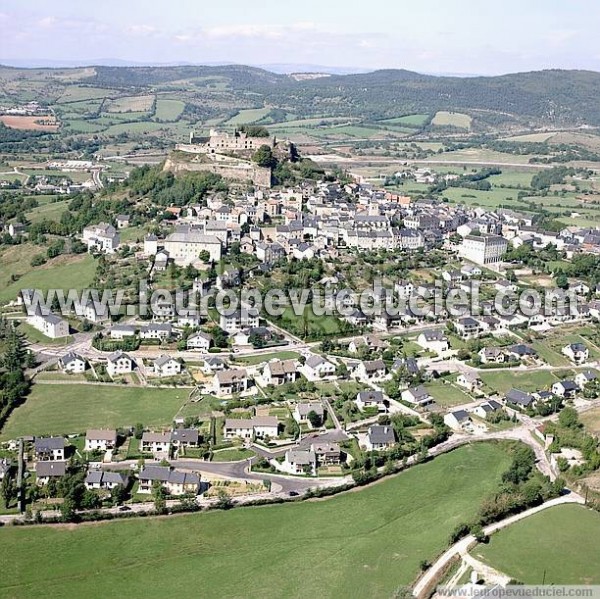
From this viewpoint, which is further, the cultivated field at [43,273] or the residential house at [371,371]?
the cultivated field at [43,273]

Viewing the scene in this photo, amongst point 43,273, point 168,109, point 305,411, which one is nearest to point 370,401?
→ point 305,411

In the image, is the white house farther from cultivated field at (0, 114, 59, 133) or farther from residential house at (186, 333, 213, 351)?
cultivated field at (0, 114, 59, 133)

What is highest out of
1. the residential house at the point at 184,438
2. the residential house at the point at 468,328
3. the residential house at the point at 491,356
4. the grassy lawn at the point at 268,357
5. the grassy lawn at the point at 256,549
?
the residential house at the point at 468,328

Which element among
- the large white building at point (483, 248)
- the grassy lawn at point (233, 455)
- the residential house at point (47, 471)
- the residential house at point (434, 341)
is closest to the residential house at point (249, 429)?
the grassy lawn at point (233, 455)

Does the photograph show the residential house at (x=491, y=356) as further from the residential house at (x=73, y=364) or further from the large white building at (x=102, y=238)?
the large white building at (x=102, y=238)

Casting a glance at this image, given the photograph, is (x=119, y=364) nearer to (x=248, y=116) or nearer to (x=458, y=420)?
(x=458, y=420)
